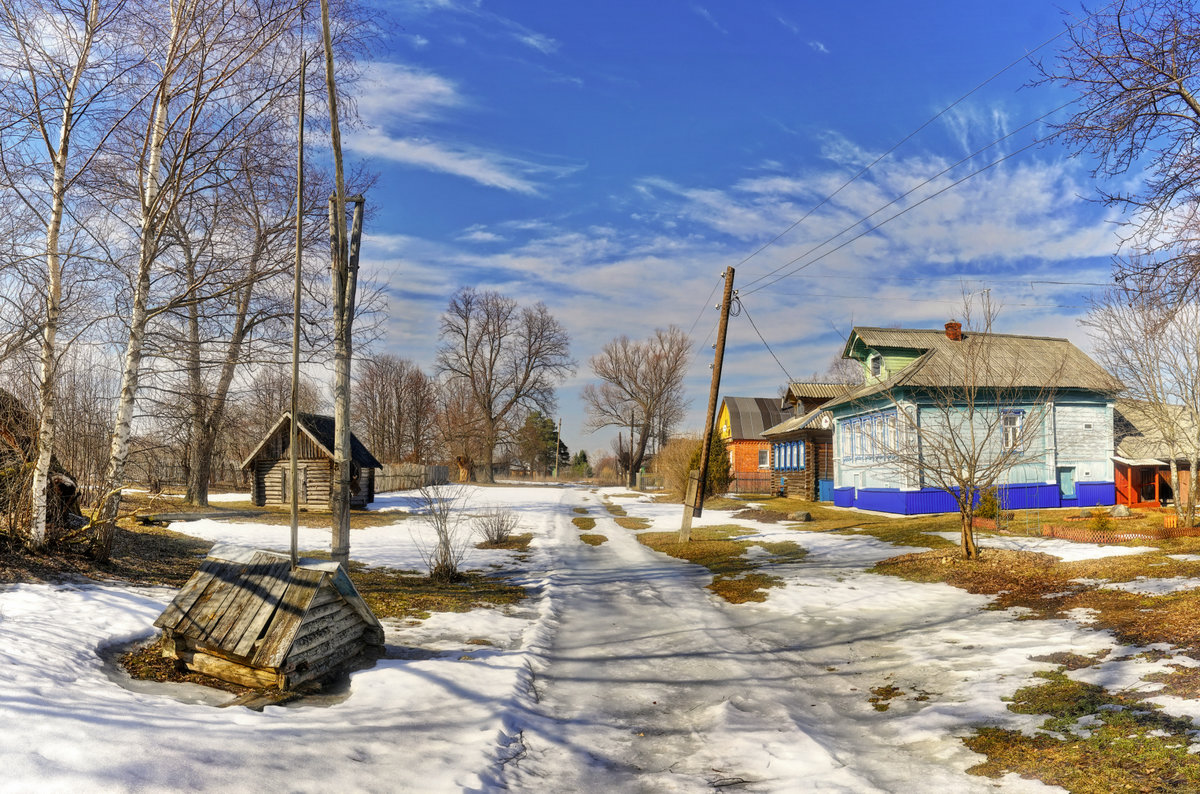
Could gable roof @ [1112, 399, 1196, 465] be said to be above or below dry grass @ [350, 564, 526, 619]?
above

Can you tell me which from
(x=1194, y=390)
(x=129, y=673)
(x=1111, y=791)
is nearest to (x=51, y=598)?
(x=129, y=673)

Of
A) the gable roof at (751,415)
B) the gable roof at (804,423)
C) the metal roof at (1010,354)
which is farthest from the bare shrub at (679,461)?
the metal roof at (1010,354)

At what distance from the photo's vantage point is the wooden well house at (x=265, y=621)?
248 inches

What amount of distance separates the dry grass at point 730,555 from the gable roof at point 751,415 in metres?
25.7

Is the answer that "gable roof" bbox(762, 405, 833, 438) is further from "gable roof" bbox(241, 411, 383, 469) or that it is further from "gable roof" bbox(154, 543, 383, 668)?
"gable roof" bbox(154, 543, 383, 668)

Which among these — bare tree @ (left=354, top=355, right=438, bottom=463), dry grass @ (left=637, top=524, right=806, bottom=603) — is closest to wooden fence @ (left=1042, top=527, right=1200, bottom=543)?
dry grass @ (left=637, top=524, right=806, bottom=603)

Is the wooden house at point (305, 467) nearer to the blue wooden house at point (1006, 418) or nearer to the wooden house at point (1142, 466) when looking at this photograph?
the blue wooden house at point (1006, 418)

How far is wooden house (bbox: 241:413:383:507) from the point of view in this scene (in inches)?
1074

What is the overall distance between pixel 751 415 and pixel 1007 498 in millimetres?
26207

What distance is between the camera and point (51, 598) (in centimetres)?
802

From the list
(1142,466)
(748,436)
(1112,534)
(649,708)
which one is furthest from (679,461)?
(649,708)

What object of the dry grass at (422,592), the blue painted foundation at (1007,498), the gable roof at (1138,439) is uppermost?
the gable roof at (1138,439)

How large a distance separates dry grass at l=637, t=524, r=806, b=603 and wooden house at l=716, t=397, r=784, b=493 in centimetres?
2181

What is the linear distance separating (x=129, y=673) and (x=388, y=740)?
3.10 m
